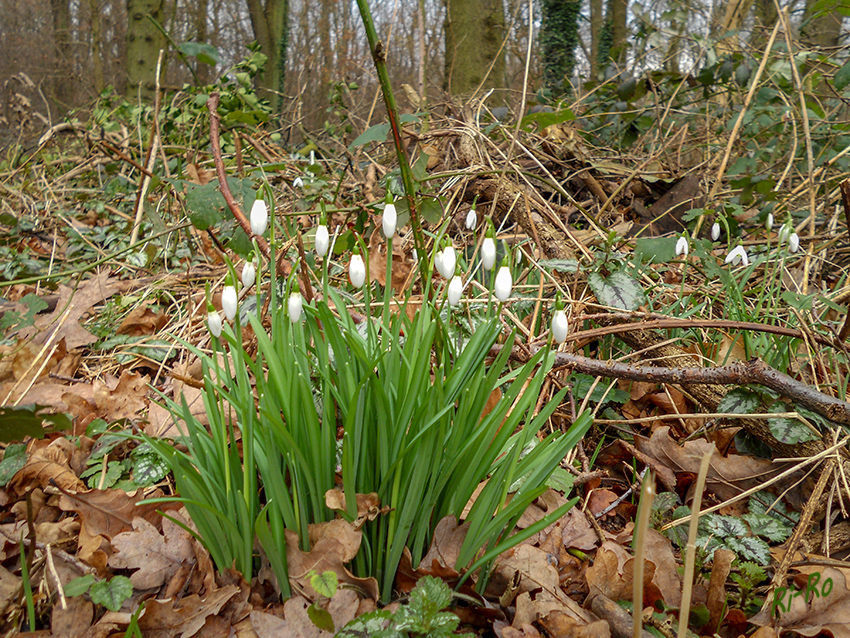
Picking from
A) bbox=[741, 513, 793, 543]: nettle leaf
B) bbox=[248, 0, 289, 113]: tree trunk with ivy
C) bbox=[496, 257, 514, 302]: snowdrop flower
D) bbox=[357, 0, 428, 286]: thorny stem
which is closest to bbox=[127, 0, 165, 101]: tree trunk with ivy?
bbox=[248, 0, 289, 113]: tree trunk with ivy

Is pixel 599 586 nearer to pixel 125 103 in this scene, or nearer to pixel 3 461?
pixel 3 461

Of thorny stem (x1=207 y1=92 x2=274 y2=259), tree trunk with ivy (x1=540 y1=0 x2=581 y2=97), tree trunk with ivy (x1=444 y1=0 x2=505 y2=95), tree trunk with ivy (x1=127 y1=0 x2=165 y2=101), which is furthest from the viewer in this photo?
tree trunk with ivy (x1=540 y1=0 x2=581 y2=97)

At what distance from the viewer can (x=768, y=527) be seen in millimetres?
1782

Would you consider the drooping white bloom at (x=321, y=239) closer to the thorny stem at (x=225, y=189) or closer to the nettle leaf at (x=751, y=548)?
the thorny stem at (x=225, y=189)

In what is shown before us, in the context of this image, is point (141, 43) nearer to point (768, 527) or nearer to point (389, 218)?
point (389, 218)

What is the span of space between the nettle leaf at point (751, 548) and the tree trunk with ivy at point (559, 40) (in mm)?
7396

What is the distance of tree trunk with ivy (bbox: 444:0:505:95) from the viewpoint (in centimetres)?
702

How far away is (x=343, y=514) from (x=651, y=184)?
13.6 ft

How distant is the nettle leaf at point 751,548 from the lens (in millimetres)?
1631

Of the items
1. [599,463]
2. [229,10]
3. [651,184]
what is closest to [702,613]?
[599,463]

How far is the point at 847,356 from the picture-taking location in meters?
2.01

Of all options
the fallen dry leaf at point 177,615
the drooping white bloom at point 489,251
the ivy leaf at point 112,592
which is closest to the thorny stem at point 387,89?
the drooping white bloom at point 489,251

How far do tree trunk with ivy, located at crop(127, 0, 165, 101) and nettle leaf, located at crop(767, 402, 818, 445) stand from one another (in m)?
8.06

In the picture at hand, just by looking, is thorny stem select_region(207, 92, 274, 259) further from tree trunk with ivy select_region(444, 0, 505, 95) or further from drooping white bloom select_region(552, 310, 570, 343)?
tree trunk with ivy select_region(444, 0, 505, 95)
